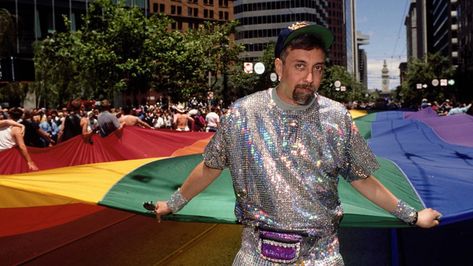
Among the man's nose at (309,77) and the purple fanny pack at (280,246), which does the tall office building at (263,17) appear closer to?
the man's nose at (309,77)

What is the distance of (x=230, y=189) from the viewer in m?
4.65

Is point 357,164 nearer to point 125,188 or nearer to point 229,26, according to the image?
point 125,188

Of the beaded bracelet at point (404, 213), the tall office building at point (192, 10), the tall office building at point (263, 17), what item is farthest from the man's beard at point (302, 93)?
the tall office building at point (263, 17)

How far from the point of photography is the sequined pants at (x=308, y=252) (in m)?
2.75

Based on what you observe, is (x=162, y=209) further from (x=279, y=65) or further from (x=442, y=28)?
(x=442, y=28)

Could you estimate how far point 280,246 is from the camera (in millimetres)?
2742

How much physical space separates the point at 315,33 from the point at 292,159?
605mm

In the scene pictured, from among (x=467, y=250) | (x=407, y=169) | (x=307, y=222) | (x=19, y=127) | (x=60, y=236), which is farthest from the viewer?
(x=19, y=127)

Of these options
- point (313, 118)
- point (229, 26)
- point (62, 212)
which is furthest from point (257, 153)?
point (229, 26)

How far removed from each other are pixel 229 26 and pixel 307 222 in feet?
159

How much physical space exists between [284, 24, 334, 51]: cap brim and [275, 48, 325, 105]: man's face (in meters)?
0.05

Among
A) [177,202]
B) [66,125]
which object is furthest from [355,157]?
[66,125]

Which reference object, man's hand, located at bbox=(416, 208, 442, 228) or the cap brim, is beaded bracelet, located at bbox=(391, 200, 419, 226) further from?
the cap brim

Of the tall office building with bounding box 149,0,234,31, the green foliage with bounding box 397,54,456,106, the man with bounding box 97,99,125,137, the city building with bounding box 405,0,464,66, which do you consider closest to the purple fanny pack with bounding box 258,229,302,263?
the man with bounding box 97,99,125,137
